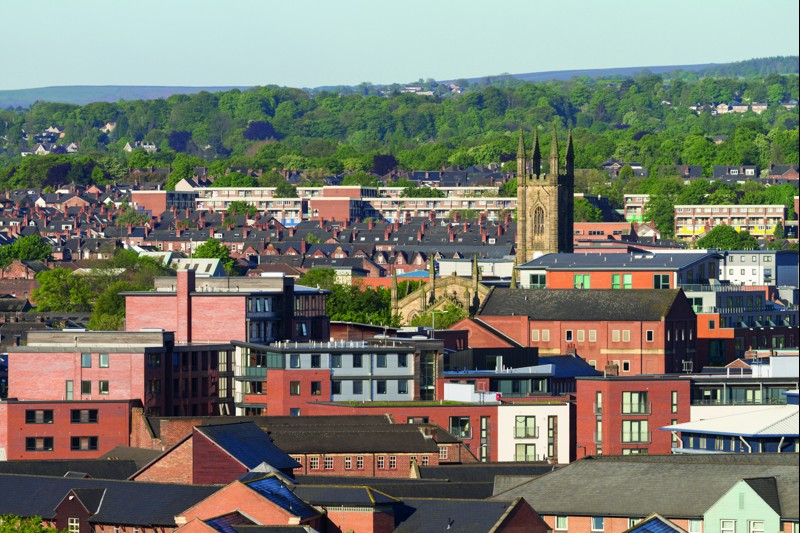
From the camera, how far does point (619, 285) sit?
15250 cm

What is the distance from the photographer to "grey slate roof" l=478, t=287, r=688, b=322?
141125 millimetres

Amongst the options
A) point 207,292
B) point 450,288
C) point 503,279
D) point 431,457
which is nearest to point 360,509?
point 431,457

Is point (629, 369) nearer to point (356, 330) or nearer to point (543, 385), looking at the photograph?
point (356, 330)

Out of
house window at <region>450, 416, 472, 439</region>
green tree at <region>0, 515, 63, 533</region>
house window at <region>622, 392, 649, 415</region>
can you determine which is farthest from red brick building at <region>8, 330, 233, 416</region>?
green tree at <region>0, 515, 63, 533</region>

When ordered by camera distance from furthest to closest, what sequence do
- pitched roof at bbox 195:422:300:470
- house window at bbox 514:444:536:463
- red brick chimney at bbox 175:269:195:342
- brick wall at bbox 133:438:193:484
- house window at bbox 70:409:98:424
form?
red brick chimney at bbox 175:269:195:342, house window at bbox 70:409:98:424, house window at bbox 514:444:536:463, brick wall at bbox 133:438:193:484, pitched roof at bbox 195:422:300:470

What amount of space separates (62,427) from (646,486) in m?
34.5

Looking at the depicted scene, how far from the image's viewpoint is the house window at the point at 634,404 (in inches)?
4205

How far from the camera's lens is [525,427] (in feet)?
341

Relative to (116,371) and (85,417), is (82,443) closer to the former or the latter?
(85,417)

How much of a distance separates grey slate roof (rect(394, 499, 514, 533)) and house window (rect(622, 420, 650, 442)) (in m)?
32.9

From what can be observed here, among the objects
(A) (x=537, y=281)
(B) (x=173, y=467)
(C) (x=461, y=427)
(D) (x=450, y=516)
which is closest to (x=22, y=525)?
(B) (x=173, y=467)

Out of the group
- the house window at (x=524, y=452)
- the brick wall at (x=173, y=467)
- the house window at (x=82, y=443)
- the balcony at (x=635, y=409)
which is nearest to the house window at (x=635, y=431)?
the balcony at (x=635, y=409)

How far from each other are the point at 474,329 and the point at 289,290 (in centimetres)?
1105

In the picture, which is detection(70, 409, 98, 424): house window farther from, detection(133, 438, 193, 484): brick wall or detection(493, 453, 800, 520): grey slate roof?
detection(493, 453, 800, 520): grey slate roof
